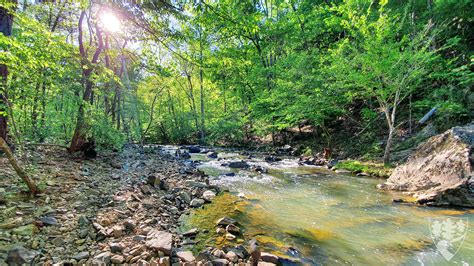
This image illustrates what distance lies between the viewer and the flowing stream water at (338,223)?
3531 millimetres

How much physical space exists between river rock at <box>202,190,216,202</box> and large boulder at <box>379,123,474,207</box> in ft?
16.8

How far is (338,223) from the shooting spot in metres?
4.68

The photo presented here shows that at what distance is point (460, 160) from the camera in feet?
19.2

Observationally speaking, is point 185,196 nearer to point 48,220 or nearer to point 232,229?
point 232,229

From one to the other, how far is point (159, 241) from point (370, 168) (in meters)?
8.92

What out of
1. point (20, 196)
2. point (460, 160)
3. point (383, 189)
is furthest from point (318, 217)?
point (20, 196)

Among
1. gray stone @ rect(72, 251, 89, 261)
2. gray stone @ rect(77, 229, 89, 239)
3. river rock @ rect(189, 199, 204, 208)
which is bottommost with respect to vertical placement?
river rock @ rect(189, 199, 204, 208)

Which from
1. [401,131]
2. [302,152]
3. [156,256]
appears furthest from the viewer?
[302,152]

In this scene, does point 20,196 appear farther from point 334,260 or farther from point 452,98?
point 452,98

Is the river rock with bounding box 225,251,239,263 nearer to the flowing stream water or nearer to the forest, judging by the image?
the flowing stream water

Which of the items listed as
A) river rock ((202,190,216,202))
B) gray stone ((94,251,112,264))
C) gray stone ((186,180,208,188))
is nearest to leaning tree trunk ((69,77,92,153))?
gray stone ((186,180,208,188))

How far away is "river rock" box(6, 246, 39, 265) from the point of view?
2418 millimetres

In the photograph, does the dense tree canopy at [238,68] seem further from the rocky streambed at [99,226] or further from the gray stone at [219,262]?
the gray stone at [219,262]

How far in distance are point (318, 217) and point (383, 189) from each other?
3360 millimetres
